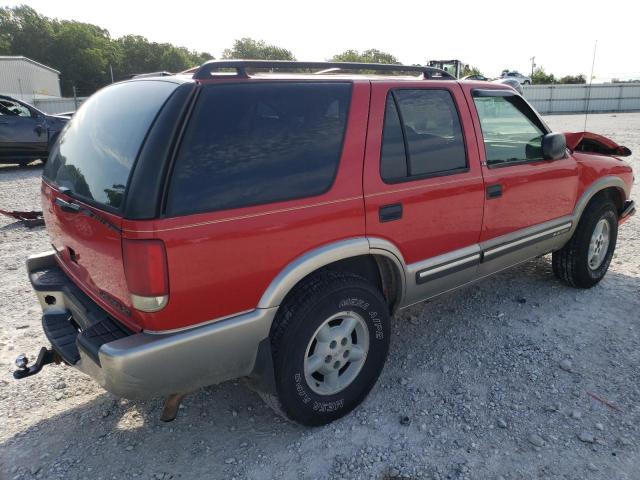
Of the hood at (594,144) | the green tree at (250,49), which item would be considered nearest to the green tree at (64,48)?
Answer: the green tree at (250,49)

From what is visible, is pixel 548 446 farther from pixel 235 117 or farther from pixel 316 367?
pixel 235 117

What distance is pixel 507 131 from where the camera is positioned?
11.9 feet

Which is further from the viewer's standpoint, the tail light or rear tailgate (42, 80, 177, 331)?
rear tailgate (42, 80, 177, 331)

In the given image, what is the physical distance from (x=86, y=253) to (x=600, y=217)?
4.11m

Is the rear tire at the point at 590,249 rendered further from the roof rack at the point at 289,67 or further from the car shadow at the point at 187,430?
the roof rack at the point at 289,67

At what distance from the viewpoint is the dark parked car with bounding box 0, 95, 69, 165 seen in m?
11.2

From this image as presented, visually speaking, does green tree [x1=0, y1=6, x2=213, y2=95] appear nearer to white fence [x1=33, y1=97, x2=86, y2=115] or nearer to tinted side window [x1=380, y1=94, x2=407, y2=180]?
white fence [x1=33, y1=97, x2=86, y2=115]

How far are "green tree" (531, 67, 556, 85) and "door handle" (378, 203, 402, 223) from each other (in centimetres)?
5584

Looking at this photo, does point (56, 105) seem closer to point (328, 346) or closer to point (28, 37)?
point (328, 346)

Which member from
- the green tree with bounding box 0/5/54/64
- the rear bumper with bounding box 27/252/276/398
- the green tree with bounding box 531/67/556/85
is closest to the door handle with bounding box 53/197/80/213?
the rear bumper with bounding box 27/252/276/398

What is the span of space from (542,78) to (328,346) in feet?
188

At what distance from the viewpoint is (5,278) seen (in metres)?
4.85

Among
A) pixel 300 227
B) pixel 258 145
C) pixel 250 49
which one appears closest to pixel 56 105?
pixel 258 145

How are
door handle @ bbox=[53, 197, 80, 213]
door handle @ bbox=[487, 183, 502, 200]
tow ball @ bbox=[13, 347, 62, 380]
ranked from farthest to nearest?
1. door handle @ bbox=[487, 183, 502, 200]
2. tow ball @ bbox=[13, 347, 62, 380]
3. door handle @ bbox=[53, 197, 80, 213]
